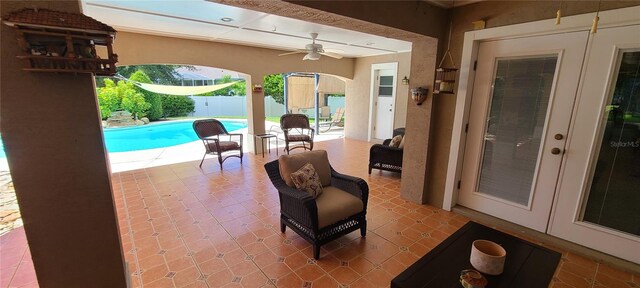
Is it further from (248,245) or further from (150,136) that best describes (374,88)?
(150,136)

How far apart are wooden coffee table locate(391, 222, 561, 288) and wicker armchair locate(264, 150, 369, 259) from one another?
2.79ft

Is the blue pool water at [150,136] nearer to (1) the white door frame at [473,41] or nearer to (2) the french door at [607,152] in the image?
(1) the white door frame at [473,41]

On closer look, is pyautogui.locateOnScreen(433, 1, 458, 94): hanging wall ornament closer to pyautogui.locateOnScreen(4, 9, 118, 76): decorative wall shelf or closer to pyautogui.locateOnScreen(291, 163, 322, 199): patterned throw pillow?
pyautogui.locateOnScreen(291, 163, 322, 199): patterned throw pillow

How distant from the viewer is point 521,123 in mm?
2701

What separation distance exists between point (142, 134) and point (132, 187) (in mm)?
6379

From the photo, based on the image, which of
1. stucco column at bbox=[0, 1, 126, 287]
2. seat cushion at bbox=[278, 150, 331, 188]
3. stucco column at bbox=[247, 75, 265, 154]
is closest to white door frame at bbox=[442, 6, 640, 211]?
seat cushion at bbox=[278, 150, 331, 188]

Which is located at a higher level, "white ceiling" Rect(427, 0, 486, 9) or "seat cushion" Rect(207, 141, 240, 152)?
"white ceiling" Rect(427, 0, 486, 9)

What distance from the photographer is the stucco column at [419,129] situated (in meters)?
3.11

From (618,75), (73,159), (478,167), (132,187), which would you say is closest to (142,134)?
(132,187)

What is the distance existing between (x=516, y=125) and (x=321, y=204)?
2192 millimetres

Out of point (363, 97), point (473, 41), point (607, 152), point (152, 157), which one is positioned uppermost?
point (473, 41)

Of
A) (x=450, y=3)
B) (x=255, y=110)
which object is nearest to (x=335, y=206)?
(x=450, y=3)

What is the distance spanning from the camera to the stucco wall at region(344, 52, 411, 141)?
6598mm

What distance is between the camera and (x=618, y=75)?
213 centimetres
